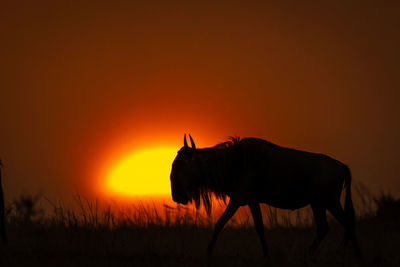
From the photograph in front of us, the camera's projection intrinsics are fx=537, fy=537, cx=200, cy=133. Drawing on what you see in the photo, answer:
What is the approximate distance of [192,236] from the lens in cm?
1028

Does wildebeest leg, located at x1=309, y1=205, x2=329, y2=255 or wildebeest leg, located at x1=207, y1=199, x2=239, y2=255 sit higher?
wildebeest leg, located at x1=207, y1=199, x2=239, y2=255

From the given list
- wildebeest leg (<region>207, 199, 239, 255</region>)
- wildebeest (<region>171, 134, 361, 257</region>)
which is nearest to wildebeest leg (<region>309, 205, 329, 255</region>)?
wildebeest (<region>171, 134, 361, 257</region>)

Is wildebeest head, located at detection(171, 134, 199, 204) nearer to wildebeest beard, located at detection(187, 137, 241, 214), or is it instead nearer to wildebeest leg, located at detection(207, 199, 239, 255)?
wildebeest beard, located at detection(187, 137, 241, 214)

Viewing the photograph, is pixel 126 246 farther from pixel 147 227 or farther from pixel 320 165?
pixel 320 165

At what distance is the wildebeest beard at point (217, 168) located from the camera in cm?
917

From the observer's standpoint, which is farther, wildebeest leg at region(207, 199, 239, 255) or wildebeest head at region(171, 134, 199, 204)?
wildebeest head at region(171, 134, 199, 204)

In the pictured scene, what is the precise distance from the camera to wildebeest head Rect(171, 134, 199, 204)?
9328 mm

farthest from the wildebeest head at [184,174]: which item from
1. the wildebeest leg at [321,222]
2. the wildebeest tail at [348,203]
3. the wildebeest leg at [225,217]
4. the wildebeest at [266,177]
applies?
the wildebeest tail at [348,203]

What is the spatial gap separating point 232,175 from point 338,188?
1.90 meters

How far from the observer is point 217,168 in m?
9.17

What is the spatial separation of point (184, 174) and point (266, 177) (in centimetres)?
143

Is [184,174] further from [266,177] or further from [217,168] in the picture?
[266,177]

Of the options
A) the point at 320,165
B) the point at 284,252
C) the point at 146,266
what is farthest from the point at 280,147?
the point at 146,266

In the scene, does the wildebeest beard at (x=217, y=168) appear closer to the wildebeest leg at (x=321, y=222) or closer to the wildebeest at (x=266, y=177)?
the wildebeest at (x=266, y=177)
